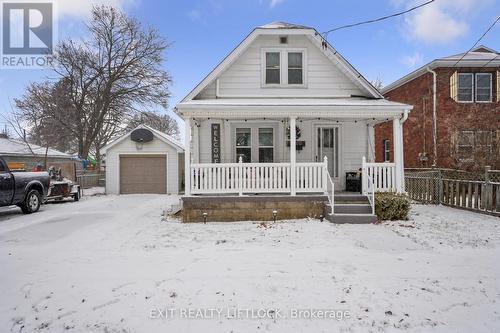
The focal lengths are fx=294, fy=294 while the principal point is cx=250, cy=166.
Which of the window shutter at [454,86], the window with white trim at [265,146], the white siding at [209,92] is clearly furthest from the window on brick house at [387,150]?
the white siding at [209,92]

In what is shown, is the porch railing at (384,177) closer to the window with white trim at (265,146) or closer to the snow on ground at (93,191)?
the window with white trim at (265,146)

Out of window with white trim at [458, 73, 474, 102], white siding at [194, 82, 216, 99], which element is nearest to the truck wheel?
white siding at [194, 82, 216, 99]

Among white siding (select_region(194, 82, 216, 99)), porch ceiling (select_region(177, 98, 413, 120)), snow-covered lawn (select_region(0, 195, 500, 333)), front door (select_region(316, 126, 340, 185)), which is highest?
white siding (select_region(194, 82, 216, 99))

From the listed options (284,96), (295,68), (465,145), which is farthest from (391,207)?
(465,145)

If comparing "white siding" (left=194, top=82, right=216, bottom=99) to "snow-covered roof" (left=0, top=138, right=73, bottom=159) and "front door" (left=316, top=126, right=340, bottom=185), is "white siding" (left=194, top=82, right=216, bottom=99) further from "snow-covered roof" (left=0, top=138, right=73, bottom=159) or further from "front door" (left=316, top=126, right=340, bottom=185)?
"snow-covered roof" (left=0, top=138, right=73, bottom=159)

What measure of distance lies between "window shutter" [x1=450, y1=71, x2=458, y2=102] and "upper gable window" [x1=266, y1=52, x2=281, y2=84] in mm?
11079

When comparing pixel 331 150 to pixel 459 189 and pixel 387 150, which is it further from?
pixel 387 150

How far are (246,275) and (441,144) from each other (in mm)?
15506

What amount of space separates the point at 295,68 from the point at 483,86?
12294 mm

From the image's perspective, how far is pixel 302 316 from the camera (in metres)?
3.35

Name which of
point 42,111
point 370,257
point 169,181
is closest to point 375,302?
point 370,257

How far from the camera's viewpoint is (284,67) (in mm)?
10773

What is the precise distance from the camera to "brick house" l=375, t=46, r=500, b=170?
1452cm

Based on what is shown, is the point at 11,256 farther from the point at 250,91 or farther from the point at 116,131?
the point at 116,131
